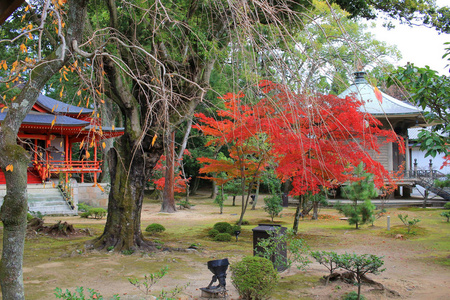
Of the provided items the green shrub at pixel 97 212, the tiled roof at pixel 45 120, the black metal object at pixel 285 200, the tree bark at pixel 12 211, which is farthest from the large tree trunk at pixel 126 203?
the black metal object at pixel 285 200

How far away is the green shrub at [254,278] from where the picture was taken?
497 cm

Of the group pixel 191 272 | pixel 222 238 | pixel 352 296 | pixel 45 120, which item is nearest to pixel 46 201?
pixel 45 120

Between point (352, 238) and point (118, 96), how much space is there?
8.37 meters

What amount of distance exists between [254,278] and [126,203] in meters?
4.65

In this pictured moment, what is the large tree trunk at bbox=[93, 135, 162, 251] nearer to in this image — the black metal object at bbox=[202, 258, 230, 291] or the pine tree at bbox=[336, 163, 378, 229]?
the black metal object at bbox=[202, 258, 230, 291]

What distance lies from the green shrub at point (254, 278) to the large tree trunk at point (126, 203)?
422cm

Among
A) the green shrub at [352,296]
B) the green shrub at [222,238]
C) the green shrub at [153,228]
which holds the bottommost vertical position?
the green shrub at [222,238]

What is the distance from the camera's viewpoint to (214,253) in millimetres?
9078

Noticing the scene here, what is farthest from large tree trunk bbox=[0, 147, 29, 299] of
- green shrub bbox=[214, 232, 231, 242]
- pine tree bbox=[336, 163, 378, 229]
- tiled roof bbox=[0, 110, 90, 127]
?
tiled roof bbox=[0, 110, 90, 127]

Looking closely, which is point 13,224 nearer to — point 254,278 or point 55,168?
point 254,278

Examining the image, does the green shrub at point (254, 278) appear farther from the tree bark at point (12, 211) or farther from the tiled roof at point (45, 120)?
the tiled roof at point (45, 120)

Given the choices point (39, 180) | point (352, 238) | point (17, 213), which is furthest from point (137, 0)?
point (39, 180)

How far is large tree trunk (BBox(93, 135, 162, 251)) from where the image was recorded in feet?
28.5

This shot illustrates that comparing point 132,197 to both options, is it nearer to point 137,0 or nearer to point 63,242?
point 63,242
